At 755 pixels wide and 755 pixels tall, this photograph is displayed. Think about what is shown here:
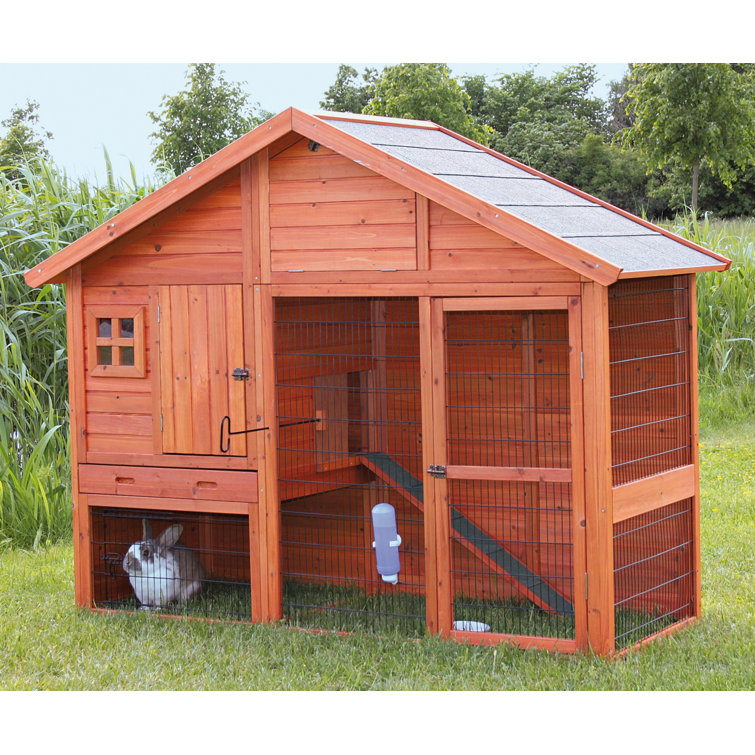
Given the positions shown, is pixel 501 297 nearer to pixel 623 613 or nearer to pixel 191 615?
pixel 623 613

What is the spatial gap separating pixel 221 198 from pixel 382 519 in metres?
2.01

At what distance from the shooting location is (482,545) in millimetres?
6305

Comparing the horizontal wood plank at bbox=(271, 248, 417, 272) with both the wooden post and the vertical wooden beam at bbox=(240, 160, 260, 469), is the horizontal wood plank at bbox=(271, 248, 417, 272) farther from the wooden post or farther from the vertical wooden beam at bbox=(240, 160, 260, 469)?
the wooden post

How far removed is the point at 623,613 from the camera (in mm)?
6211

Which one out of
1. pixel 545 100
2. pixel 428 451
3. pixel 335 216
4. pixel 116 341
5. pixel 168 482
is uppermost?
pixel 545 100

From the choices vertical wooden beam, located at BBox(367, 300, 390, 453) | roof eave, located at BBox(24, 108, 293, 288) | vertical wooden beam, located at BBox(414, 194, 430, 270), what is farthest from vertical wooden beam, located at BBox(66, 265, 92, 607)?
vertical wooden beam, located at BBox(414, 194, 430, 270)

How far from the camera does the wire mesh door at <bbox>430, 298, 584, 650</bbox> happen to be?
6.25 m

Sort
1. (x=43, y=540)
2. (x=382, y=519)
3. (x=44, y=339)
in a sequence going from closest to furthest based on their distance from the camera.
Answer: (x=382, y=519) → (x=43, y=540) → (x=44, y=339)

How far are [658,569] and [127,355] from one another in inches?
Result: 132

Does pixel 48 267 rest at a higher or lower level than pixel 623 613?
higher

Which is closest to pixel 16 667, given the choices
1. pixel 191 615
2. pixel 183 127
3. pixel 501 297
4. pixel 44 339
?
pixel 191 615

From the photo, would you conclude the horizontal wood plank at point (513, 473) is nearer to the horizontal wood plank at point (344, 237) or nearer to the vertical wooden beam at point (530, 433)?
the vertical wooden beam at point (530, 433)

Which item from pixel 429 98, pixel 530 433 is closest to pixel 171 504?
pixel 530 433

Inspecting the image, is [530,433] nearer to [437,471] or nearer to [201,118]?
[437,471]
